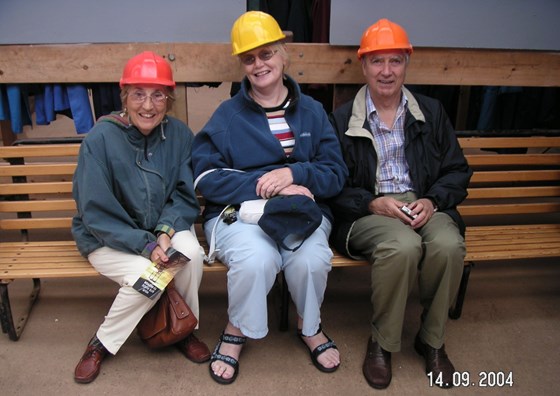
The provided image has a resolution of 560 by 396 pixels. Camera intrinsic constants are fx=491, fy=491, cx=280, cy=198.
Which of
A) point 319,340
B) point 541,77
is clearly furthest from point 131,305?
point 541,77

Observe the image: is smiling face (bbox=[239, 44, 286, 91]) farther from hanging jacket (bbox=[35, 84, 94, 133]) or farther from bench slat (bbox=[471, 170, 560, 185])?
bench slat (bbox=[471, 170, 560, 185])

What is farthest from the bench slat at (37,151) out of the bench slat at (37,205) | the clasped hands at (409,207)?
the clasped hands at (409,207)

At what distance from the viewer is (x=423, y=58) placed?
2988 mm

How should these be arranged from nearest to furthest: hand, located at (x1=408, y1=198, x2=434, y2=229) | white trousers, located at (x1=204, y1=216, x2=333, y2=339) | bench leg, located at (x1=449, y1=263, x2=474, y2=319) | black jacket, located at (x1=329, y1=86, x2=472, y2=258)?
white trousers, located at (x1=204, y1=216, x2=333, y2=339)
hand, located at (x1=408, y1=198, x2=434, y2=229)
black jacket, located at (x1=329, y1=86, x2=472, y2=258)
bench leg, located at (x1=449, y1=263, x2=474, y2=319)

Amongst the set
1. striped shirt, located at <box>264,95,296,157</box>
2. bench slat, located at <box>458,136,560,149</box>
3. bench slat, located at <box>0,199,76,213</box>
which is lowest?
bench slat, located at <box>0,199,76,213</box>

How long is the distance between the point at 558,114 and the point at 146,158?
3633 mm

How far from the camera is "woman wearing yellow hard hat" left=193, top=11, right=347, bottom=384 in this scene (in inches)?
87.6

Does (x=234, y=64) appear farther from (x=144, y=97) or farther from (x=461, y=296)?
(x=461, y=296)

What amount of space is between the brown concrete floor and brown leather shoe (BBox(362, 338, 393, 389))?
39mm

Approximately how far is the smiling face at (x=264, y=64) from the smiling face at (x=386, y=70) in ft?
1.57

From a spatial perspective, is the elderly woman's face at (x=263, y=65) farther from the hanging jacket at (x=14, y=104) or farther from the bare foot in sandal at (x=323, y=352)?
the hanging jacket at (x=14, y=104)

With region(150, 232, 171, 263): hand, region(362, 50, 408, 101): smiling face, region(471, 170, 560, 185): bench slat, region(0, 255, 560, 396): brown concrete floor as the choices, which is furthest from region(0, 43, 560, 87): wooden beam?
region(0, 255, 560, 396): brown concrete floor

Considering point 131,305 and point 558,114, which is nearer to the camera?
point 131,305

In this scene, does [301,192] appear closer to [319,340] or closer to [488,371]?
[319,340]
